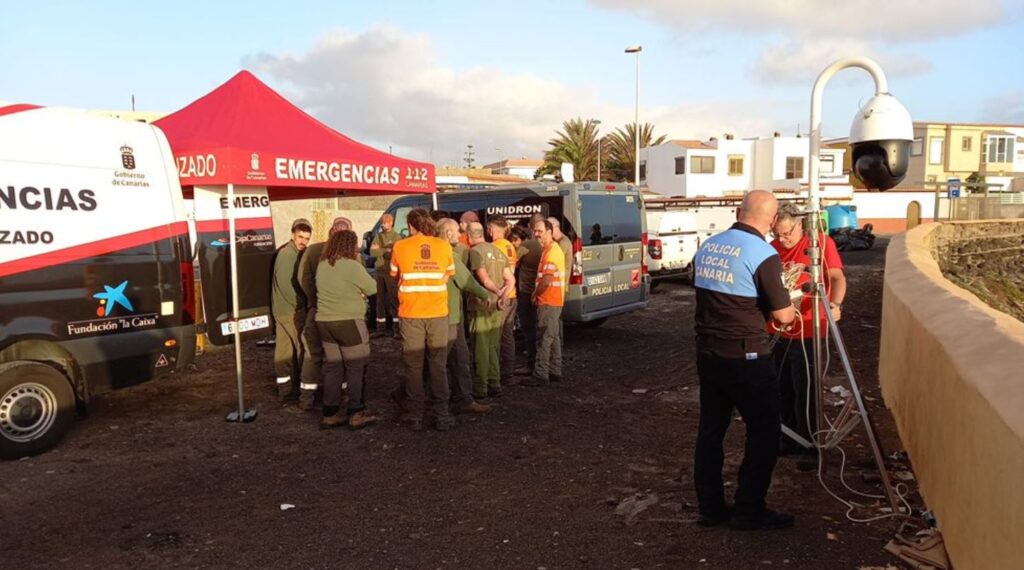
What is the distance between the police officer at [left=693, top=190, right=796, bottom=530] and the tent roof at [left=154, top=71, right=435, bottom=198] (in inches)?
166

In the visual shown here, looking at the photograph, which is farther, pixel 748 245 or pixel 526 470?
pixel 526 470

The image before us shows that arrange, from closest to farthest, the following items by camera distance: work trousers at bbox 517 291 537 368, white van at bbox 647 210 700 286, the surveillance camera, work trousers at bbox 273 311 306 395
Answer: the surveillance camera, work trousers at bbox 273 311 306 395, work trousers at bbox 517 291 537 368, white van at bbox 647 210 700 286

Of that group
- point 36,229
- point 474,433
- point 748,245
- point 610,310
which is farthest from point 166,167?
point 610,310

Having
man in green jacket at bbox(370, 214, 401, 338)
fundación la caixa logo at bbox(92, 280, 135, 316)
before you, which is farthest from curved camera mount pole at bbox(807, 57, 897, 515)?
man in green jacket at bbox(370, 214, 401, 338)

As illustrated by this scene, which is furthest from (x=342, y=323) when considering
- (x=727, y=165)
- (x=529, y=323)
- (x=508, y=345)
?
(x=727, y=165)

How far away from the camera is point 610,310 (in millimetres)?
9852

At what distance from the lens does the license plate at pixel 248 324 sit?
21.4ft

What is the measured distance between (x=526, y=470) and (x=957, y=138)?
213 feet

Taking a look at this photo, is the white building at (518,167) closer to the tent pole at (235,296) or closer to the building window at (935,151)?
the building window at (935,151)

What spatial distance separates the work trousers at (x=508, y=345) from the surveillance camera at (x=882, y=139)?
3.97 m

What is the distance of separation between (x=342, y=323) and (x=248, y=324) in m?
1.23

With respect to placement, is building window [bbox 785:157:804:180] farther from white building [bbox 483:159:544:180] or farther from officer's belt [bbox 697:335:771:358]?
officer's belt [bbox 697:335:771:358]

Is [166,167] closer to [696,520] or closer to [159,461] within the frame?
[159,461]

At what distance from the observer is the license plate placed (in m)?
6.52
